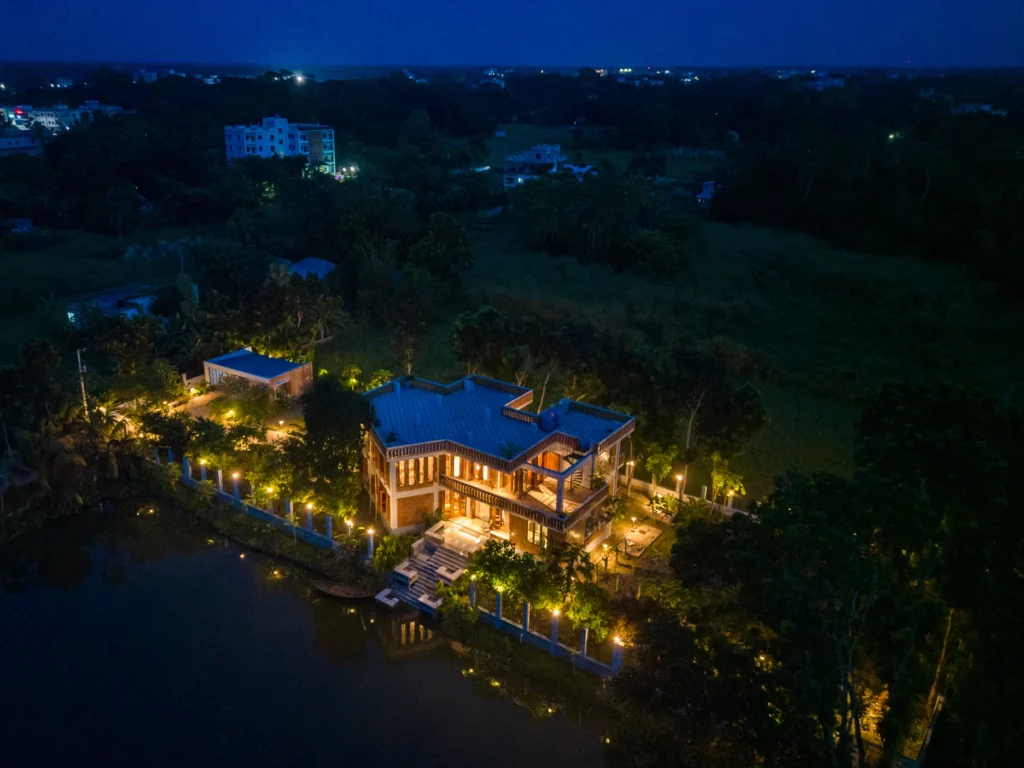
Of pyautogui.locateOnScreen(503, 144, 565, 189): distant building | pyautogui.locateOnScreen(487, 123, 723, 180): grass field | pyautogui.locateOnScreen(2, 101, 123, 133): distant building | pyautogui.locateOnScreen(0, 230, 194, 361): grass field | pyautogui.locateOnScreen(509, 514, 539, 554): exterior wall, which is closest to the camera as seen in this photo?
pyautogui.locateOnScreen(509, 514, 539, 554): exterior wall

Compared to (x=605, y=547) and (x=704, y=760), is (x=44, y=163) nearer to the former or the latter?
(x=605, y=547)

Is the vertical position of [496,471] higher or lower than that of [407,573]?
higher

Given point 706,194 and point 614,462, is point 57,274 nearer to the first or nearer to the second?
point 614,462

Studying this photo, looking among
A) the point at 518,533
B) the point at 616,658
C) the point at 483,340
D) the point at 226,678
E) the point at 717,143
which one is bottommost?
the point at 226,678

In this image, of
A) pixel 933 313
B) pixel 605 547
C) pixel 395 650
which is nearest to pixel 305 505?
pixel 395 650

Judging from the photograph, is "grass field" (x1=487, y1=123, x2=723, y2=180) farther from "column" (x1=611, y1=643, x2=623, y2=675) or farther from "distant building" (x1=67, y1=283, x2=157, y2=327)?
"column" (x1=611, y1=643, x2=623, y2=675)

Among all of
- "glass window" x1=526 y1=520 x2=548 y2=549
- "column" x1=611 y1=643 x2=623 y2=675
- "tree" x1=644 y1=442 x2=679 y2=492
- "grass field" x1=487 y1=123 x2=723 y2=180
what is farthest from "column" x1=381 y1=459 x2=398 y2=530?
"grass field" x1=487 y1=123 x2=723 y2=180

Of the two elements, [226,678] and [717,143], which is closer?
[226,678]

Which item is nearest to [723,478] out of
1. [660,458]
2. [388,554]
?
[660,458]
